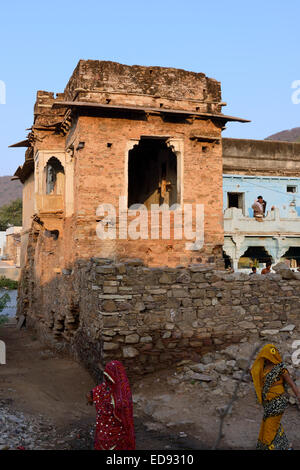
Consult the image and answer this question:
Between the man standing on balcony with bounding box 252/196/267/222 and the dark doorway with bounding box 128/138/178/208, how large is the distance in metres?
4.46

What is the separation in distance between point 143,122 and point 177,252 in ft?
12.5

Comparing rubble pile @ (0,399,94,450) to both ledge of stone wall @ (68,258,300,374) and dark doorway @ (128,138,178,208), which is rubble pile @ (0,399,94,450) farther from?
dark doorway @ (128,138,178,208)

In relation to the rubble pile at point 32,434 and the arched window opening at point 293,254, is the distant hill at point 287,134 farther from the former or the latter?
the rubble pile at point 32,434

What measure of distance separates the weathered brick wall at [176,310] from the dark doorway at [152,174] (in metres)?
6.69

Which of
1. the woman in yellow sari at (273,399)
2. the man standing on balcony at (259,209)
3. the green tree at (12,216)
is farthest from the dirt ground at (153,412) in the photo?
the green tree at (12,216)

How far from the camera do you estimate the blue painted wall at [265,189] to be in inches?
834

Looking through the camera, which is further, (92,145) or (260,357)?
(92,145)

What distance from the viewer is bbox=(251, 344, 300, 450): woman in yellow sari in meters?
5.01

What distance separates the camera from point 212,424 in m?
6.88

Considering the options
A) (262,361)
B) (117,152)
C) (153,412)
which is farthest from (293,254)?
(262,361)

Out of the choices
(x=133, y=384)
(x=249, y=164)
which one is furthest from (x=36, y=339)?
(x=249, y=164)

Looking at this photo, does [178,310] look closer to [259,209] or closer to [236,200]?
[259,209]

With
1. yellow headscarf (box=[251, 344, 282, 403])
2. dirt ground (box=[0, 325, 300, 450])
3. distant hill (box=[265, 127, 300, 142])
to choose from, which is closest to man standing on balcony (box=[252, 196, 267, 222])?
dirt ground (box=[0, 325, 300, 450])
